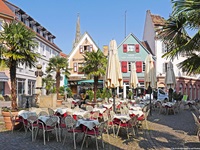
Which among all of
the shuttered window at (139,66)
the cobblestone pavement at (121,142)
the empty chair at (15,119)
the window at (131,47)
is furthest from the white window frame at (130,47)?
the empty chair at (15,119)

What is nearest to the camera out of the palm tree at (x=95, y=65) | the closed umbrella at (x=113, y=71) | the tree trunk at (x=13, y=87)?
A: the tree trunk at (x=13, y=87)

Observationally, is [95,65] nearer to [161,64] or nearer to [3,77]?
[3,77]

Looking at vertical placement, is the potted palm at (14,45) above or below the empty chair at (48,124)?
above

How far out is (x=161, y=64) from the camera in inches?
1559

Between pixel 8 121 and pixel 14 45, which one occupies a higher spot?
pixel 14 45

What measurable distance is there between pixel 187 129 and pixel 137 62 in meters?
29.8

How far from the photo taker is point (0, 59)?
38.0ft

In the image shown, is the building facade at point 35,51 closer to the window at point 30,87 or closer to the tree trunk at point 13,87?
the window at point 30,87

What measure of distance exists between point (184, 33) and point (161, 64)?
30.1 m

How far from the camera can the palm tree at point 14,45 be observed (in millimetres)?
11180

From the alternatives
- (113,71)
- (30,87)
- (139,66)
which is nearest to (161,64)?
(139,66)

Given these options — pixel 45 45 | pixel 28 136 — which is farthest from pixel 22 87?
pixel 28 136

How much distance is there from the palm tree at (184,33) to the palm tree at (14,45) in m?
6.23

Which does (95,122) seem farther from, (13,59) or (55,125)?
(13,59)
